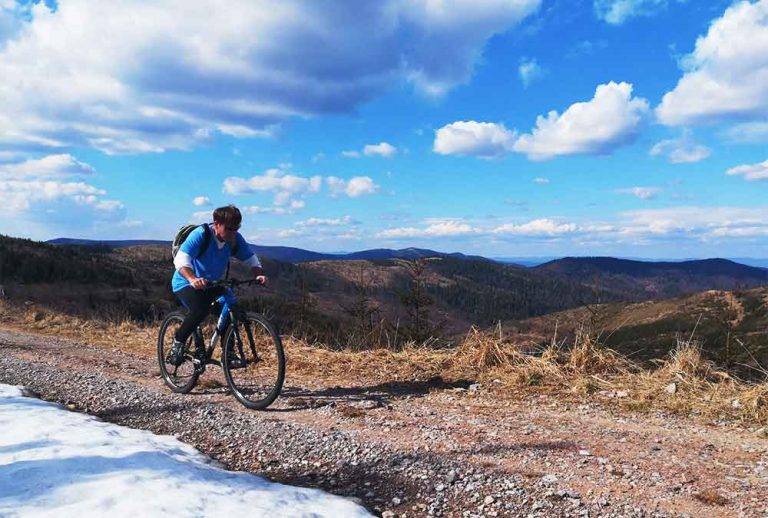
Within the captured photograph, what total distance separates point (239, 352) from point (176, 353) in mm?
1152

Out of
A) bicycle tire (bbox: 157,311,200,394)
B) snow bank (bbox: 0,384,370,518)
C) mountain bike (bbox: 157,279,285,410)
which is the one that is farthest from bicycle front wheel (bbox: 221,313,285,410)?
snow bank (bbox: 0,384,370,518)

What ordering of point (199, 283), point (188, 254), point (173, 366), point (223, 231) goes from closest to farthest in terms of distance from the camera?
point (199, 283) < point (188, 254) < point (223, 231) < point (173, 366)

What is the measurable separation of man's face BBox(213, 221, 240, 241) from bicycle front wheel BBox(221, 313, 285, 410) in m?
1.12

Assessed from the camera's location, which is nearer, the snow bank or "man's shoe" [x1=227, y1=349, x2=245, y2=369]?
the snow bank

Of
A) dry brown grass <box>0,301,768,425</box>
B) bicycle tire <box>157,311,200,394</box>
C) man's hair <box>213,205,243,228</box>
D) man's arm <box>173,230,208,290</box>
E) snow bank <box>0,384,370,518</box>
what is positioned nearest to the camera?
snow bank <box>0,384,370,518</box>

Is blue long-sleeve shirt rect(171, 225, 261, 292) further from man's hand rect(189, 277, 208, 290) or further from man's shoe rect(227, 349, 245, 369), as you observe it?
man's shoe rect(227, 349, 245, 369)

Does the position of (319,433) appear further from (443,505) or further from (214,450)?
(443,505)

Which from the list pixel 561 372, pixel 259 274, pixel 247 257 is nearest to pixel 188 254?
pixel 247 257

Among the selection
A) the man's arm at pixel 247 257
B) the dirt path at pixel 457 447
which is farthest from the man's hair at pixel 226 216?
the dirt path at pixel 457 447

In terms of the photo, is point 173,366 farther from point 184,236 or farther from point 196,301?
point 184,236

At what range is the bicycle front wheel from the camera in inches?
A: 269

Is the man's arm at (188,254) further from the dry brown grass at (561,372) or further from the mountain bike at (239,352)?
the dry brown grass at (561,372)

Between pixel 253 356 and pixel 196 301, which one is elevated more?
pixel 196 301

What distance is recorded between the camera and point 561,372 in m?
8.07
